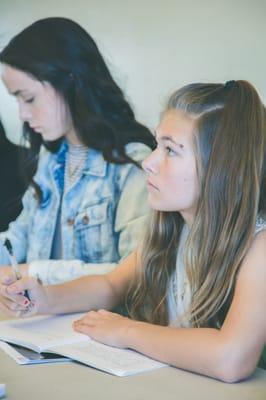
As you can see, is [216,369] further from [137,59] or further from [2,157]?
[2,157]

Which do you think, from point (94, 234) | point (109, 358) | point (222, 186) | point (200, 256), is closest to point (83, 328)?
point (109, 358)

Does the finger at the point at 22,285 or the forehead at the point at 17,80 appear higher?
the forehead at the point at 17,80

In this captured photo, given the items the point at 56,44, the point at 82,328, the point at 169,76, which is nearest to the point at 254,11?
the point at 169,76

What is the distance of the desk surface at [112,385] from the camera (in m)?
0.81

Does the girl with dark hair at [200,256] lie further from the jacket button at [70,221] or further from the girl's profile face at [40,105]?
the girl's profile face at [40,105]

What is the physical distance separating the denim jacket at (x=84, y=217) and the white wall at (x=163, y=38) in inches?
10.2

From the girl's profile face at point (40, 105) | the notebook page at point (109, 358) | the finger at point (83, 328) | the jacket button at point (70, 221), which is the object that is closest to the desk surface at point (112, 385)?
the notebook page at point (109, 358)

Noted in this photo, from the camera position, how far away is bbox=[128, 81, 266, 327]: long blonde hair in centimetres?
103

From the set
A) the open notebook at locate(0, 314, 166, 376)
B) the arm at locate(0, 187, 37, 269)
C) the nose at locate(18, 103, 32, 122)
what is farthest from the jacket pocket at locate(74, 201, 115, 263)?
the open notebook at locate(0, 314, 166, 376)

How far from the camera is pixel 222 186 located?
1.06 metres

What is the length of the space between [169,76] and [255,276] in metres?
1.04

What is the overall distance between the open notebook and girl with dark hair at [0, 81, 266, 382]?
0.02 meters

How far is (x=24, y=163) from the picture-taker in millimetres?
2049

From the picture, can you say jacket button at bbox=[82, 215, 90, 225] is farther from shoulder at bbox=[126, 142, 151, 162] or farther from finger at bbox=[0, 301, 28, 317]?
finger at bbox=[0, 301, 28, 317]
